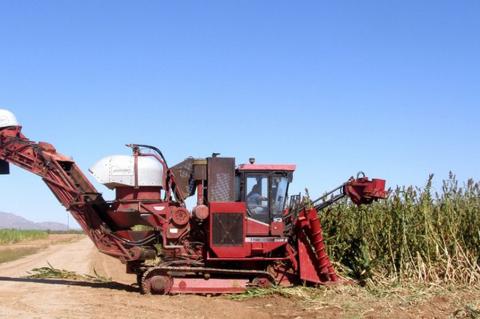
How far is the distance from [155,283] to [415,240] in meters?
6.77

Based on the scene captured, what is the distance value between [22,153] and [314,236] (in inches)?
312

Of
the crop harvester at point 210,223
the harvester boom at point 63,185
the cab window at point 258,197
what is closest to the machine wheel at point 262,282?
the crop harvester at point 210,223

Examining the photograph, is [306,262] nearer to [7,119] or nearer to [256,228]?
[256,228]

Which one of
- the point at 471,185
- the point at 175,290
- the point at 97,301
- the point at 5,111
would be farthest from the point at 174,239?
the point at 471,185

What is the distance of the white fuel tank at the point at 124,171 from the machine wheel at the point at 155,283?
2.19 metres

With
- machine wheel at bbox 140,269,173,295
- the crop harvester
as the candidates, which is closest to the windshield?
the crop harvester

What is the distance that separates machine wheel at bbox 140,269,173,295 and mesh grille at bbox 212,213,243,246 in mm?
1524

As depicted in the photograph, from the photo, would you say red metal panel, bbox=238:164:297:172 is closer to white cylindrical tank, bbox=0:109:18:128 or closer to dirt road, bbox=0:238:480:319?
dirt road, bbox=0:238:480:319

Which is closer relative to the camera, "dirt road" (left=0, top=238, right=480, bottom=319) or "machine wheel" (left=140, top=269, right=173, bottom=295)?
"dirt road" (left=0, top=238, right=480, bottom=319)

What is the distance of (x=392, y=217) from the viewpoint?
16.9 metres

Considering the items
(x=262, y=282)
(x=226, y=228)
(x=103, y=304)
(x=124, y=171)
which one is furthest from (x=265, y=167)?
(x=103, y=304)

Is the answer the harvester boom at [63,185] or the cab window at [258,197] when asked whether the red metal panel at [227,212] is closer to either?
the cab window at [258,197]

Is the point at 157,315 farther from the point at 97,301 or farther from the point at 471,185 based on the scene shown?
the point at 471,185

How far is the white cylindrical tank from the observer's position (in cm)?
1645
